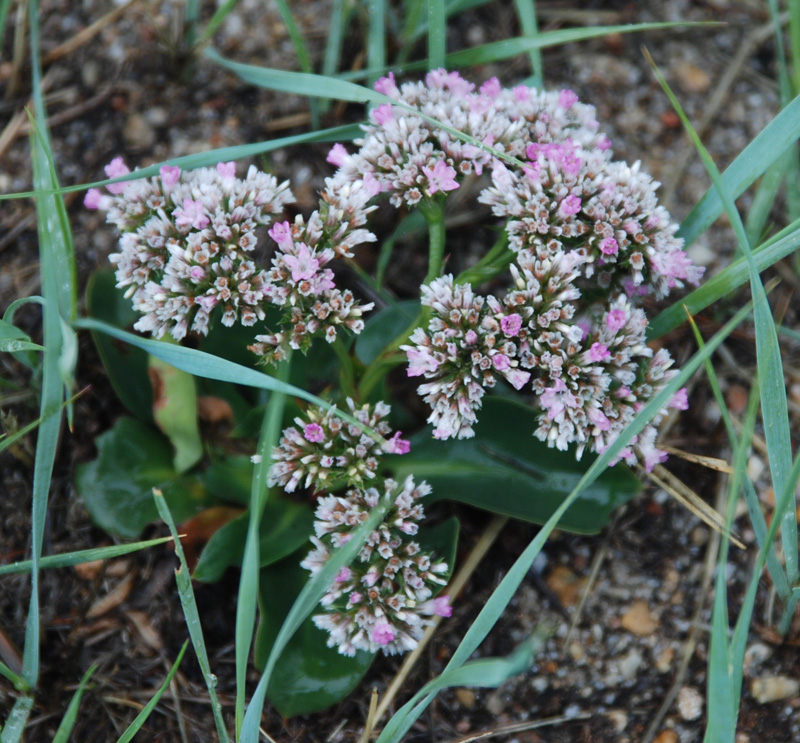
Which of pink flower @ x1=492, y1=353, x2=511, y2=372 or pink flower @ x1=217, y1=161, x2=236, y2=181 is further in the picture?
pink flower @ x1=217, y1=161, x2=236, y2=181

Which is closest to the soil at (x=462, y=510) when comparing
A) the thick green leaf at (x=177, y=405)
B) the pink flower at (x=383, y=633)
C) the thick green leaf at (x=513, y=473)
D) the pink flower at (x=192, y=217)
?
the thick green leaf at (x=513, y=473)

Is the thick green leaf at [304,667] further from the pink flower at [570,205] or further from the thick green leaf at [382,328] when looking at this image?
the pink flower at [570,205]

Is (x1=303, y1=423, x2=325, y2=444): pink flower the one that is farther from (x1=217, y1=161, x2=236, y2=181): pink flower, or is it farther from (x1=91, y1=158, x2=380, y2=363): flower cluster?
(x1=217, y1=161, x2=236, y2=181): pink flower

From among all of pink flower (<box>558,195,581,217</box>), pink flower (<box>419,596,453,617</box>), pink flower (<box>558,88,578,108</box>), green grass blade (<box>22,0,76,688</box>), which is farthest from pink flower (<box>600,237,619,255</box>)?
green grass blade (<box>22,0,76,688</box>)

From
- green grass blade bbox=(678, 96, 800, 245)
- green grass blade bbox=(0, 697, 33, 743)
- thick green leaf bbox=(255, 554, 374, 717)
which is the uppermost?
green grass blade bbox=(678, 96, 800, 245)

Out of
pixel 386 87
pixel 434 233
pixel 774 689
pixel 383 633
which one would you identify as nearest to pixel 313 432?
pixel 383 633

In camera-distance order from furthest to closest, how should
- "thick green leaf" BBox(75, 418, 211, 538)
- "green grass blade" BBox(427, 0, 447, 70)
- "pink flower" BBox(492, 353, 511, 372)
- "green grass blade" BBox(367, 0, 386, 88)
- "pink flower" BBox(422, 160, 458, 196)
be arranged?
"green grass blade" BBox(367, 0, 386, 88)
"thick green leaf" BBox(75, 418, 211, 538)
"green grass blade" BBox(427, 0, 447, 70)
"pink flower" BBox(422, 160, 458, 196)
"pink flower" BBox(492, 353, 511, 372)

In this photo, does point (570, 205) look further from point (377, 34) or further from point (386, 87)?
point (377, 34)
